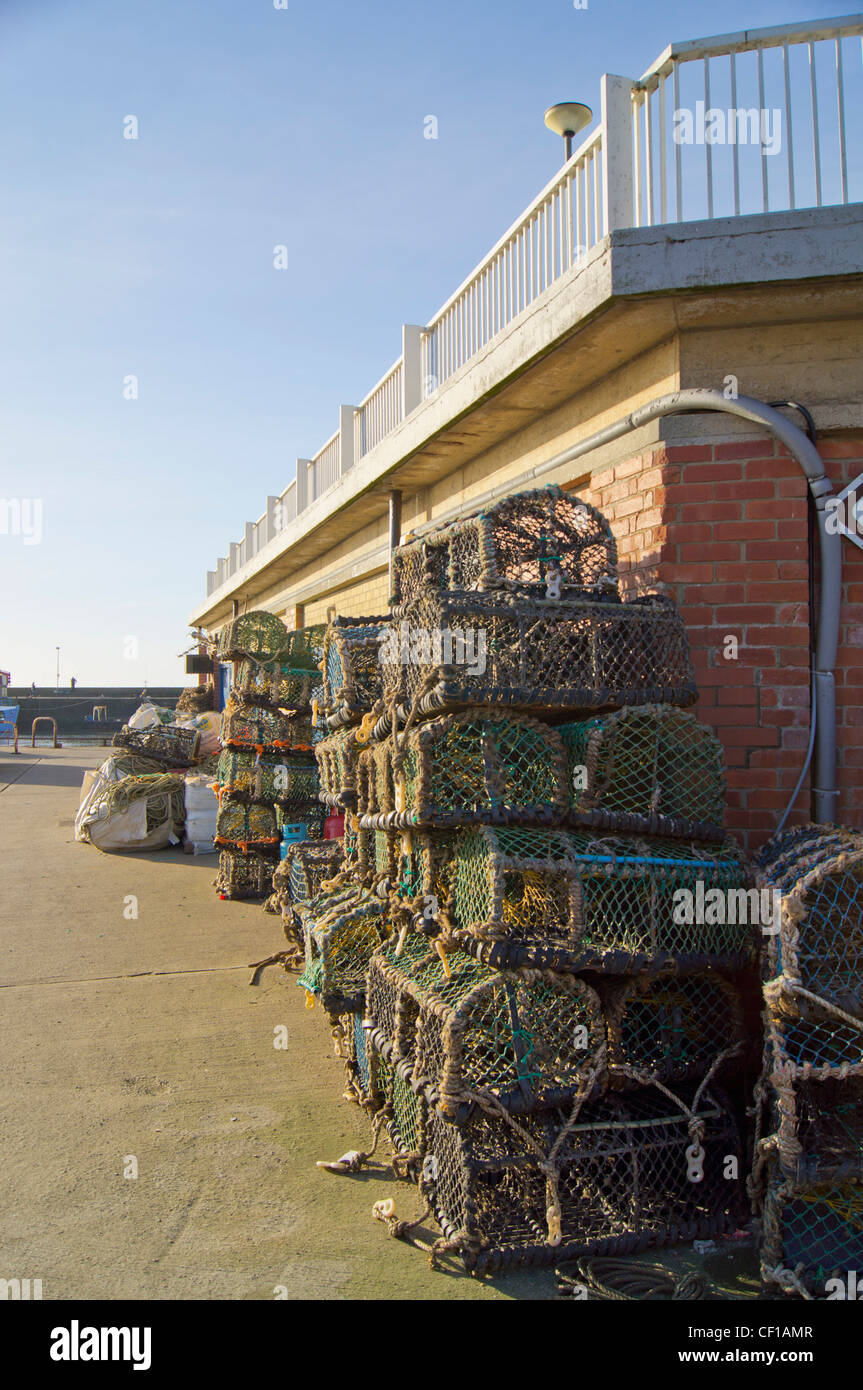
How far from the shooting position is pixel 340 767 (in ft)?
18.3

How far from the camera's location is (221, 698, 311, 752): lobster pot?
8359 millimetres

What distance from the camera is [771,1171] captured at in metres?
2.88

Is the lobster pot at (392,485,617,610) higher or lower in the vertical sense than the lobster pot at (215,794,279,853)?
higher

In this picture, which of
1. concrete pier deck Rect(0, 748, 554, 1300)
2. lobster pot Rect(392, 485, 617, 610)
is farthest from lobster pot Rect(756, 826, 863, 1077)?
lobster pot Rect(392, 485, 617, 610)

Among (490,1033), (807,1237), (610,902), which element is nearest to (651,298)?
(610,902)

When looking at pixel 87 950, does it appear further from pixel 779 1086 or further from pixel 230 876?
pixel 779 1086

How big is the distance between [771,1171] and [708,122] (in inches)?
176

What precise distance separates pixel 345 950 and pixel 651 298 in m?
3.34

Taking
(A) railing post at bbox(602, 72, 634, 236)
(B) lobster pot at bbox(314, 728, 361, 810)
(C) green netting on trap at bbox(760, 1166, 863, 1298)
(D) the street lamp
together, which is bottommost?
(C) green netting on trap at bbox(760, 1166, 863, 1298)

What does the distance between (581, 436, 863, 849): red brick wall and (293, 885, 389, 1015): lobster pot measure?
5.83ft

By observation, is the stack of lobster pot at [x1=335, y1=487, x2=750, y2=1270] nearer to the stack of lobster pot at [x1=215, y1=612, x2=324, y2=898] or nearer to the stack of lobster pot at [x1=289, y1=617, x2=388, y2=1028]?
the stack of lobster pot at [x1=289, y1=617, x2=388, y2=1028]

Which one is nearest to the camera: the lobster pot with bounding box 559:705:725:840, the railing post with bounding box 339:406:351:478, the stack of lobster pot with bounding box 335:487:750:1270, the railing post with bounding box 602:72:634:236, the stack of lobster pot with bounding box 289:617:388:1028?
the stack of lobster pot with bounding box 335:487:750:1270
